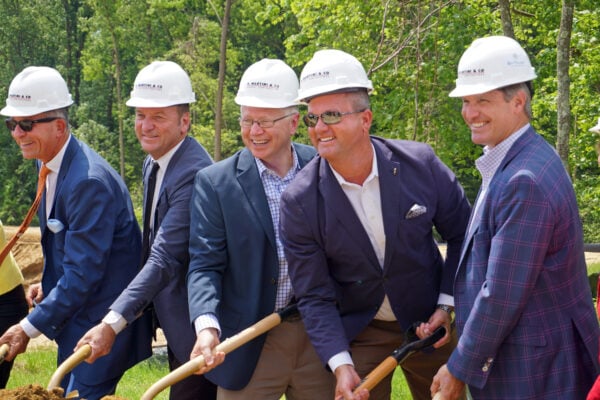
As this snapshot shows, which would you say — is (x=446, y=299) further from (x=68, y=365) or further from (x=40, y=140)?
(x=40, y=140)

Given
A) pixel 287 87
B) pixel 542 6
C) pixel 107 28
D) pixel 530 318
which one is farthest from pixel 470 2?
pixel 107 28

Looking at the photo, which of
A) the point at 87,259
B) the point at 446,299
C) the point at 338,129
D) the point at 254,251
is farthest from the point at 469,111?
the point at 87,259

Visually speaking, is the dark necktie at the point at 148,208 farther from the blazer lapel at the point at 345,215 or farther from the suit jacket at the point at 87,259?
the blazer lapel at the point at 345,215

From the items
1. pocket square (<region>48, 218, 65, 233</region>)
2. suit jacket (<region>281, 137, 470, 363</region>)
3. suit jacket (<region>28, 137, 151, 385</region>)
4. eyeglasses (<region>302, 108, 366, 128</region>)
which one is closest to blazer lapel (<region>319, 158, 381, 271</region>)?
suit jacket (<region>281, 137, 470, 363</region>)

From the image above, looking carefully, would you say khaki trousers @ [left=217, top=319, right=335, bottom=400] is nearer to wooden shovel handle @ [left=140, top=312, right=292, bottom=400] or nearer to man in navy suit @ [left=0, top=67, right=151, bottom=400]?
wooden shovel handle @ [left=140, top=312, right=292, bottom=400]

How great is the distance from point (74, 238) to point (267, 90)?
4.35ft

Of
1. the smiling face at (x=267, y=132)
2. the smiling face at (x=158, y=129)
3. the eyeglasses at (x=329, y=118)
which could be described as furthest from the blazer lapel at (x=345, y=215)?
the smiling face at (x=158, y=129)

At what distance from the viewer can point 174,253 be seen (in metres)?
5.03

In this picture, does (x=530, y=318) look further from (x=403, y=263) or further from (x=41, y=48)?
(x=41, y=48)

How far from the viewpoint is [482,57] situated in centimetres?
408

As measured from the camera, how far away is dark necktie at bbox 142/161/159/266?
212 inches

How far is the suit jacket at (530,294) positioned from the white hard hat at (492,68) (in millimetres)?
261

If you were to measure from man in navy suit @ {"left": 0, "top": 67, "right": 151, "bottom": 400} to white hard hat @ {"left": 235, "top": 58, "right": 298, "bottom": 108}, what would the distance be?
985 mm

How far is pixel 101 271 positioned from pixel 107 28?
32956mm
